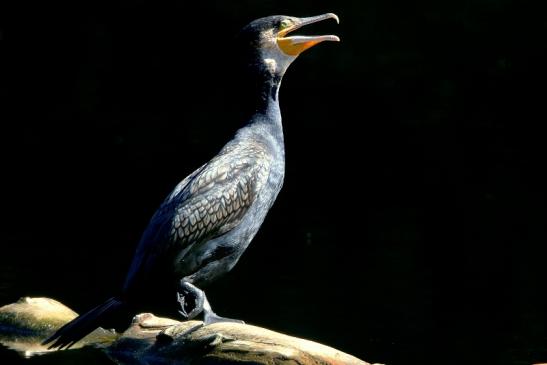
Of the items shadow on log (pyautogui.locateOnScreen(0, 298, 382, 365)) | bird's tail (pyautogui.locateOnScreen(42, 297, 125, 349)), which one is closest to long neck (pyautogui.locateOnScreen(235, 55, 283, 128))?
shadow on log (pyautogui.locateOnScreen(0, 298, 382, 365))

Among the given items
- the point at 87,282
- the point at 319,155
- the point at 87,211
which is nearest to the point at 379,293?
the point at 87,282

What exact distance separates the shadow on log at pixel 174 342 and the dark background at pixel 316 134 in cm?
272

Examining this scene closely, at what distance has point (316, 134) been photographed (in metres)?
14.6

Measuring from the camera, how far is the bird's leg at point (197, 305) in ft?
16.6

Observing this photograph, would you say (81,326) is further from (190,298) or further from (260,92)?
(260,92)

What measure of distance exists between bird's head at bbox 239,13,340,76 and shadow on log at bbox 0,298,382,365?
4.85 feet

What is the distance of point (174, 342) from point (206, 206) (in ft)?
2.25

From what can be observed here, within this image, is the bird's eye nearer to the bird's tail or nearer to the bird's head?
the bird's head

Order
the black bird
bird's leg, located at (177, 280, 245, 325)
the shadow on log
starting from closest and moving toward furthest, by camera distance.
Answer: the shadow on log < bird's leg, located at (177, 280, 245, 325) < the black bird

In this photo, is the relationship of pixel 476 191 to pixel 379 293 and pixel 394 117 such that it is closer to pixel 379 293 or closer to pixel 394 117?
pixel 394 117

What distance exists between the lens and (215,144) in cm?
1474

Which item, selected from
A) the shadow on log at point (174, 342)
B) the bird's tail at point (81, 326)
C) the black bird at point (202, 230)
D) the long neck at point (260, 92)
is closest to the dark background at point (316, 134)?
the shadow on log at point (174, 342)

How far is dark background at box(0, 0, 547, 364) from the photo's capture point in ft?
33.5

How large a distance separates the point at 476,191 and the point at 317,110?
2.47 m
